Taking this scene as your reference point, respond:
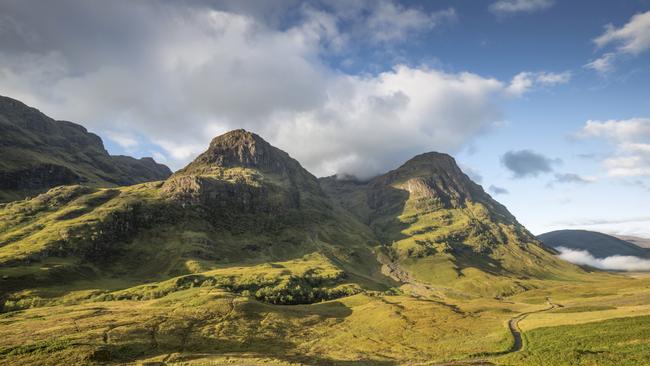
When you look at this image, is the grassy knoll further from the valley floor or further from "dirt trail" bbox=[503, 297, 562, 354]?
"dirt trail" bbox=[503, 297, 562, 354]

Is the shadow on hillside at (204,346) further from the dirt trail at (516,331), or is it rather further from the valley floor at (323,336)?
the dirt trail at (516,331)

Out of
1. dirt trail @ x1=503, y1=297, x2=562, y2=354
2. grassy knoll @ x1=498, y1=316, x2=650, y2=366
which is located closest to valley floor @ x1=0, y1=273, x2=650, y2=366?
grassy knoll @ x1=498, y1=316, x2=650, y2=366

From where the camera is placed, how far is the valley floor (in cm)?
7112

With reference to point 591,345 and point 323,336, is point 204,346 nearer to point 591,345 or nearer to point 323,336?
point 323,336

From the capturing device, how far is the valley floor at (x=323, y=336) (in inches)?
2800

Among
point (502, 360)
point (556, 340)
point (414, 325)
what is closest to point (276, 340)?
point (414, 325)

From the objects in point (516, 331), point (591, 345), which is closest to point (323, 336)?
point (516, 331)

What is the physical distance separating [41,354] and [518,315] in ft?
427

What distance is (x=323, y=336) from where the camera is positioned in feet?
376

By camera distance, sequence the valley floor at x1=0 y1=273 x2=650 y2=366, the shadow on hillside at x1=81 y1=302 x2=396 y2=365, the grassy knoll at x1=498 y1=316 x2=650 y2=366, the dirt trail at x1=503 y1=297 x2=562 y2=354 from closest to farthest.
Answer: the grassy knoll at x1=498 y1=316 x2=650 y2=366, the valley floor at x1=0 y1=273 x2=650 y2=366, the dirt trail at x1=503 y1=297 x2=562 y2=354, the shadow on hillside at x1=81 y1=302 x2=396 y2=365

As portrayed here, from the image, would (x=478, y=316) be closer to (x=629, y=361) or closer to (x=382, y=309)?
(x=382, y=309)

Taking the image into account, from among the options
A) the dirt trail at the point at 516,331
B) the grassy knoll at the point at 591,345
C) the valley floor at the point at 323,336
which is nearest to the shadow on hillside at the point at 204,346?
the valley floor at the point at 323,336

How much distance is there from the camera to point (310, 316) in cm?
13950

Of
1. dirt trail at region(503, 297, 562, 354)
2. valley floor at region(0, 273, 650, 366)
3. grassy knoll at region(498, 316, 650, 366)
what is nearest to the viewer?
grassy knoll at region(498, 316, 650, 366)
